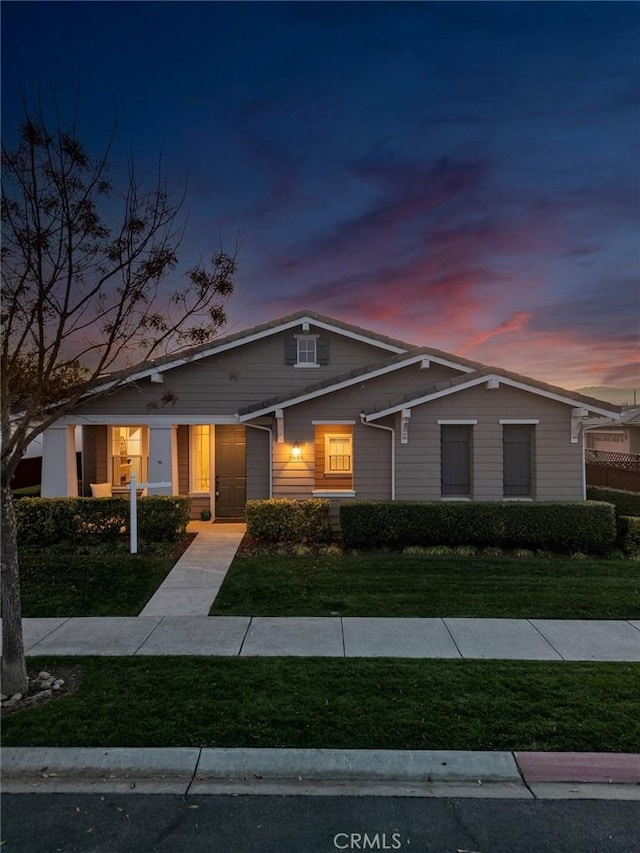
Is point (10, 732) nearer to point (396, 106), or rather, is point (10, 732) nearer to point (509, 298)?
point (396, 106)

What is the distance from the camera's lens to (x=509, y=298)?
54.1 feet

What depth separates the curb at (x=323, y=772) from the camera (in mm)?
3662

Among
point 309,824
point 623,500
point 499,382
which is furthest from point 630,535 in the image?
point 309,824

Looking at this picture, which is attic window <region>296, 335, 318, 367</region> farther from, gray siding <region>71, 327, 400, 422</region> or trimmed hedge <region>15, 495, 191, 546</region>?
trimmed hedge <region>15, 495, 191, 546</region>

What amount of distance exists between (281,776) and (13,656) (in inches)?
120

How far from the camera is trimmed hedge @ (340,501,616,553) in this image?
1035 centimetres

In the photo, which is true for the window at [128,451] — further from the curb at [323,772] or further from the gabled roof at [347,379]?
the curb at [323,772]

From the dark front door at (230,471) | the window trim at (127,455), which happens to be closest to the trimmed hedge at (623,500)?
the dark front door at (230,471)

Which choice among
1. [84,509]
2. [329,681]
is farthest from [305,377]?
[329,681]

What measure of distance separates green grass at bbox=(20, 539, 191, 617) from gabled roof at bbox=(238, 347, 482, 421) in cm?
384

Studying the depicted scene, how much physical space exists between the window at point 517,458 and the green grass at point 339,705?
6469 mm

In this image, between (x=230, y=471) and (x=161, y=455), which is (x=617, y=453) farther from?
(x=161, y=455)

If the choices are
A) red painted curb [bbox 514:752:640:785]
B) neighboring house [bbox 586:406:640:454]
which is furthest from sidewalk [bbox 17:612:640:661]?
neighboring house [bbox 586:406:640:454]

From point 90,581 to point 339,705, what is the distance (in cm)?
570
